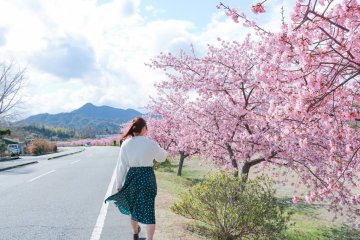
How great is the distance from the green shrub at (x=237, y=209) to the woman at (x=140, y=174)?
1783mm

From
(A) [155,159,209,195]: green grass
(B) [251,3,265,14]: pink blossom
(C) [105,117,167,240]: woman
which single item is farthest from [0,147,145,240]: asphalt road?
(B) [251,3,265,14]: pink blossom

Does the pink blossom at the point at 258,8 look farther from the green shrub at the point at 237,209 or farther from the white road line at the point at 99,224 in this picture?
the white road line at the point at 99,224

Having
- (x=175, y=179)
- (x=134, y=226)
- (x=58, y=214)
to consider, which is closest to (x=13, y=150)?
(x=175, y=179)

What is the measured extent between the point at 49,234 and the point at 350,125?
5.13 m

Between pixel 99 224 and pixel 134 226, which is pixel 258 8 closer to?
pixel 134 226

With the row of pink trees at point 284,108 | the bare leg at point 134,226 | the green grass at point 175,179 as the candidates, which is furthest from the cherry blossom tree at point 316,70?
the green grass at point 175,179

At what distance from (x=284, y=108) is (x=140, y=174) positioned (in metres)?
2.30

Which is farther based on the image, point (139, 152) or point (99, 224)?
point (99, 224)

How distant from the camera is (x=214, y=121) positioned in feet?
36.4

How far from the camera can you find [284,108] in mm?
4801

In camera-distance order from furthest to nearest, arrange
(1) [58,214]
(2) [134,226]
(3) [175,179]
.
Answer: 1. (3) [175,179]
2. (1) [58,214]
3. (2) [134,226]

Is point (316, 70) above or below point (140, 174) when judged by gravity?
above

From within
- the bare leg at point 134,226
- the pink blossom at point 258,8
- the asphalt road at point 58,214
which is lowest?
the asphalt road at point 58,214

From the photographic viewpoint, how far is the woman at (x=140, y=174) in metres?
5.96
